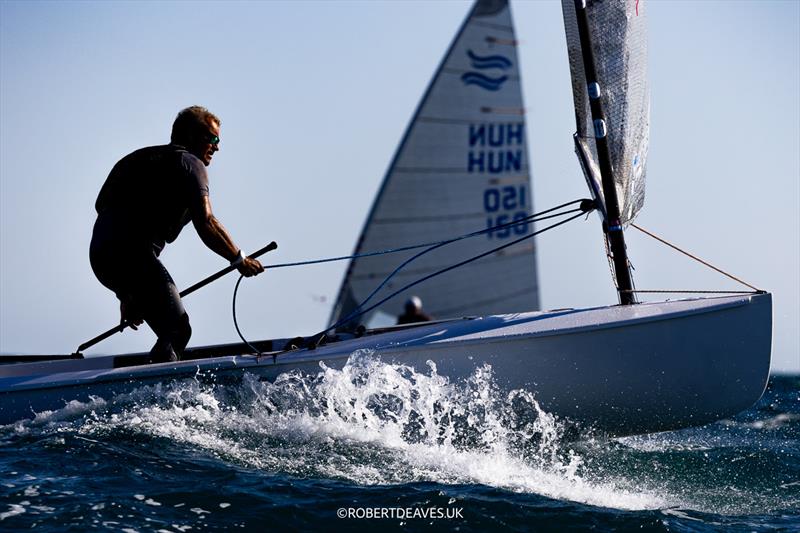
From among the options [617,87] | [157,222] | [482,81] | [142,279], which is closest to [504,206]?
[482,81]

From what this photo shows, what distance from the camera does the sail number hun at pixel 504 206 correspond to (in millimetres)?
13594

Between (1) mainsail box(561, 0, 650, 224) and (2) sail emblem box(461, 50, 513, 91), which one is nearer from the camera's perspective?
(1) mainsail box(561, 0, 650, 224)

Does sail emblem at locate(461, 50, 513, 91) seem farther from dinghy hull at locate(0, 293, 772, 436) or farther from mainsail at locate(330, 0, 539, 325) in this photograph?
dinghy hull at locate(0, 293, 772, 436)

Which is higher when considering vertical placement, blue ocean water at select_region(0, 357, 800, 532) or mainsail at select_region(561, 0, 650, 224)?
mainsail at select_region(561, 0, 650, 224)

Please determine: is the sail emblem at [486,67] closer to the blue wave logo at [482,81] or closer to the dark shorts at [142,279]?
the blue wave logo at [482,81]

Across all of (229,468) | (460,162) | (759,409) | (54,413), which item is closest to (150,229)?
(54,413)

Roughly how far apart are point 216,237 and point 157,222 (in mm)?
448

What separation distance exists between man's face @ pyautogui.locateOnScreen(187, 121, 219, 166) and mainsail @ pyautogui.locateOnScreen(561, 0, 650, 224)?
217 cm

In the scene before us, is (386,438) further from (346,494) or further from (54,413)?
(54,413)

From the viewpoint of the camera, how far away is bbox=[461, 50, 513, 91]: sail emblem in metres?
13.6

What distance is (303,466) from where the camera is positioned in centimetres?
468

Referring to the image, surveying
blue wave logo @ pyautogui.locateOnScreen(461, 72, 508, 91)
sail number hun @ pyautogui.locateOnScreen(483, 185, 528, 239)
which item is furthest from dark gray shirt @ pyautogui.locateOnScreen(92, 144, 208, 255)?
blue wave logo @ pyautogui.locateOnScreen(461, 72, 508, 91)

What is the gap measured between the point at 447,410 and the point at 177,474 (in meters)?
1.39

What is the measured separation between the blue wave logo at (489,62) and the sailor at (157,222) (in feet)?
28.0
